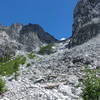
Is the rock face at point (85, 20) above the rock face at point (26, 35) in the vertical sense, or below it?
below

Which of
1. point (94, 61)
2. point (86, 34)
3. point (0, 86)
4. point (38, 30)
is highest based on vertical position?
point (38, 30)

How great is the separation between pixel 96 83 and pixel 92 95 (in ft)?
2.20

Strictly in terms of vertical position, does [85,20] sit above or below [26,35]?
below

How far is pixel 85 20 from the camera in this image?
3383 inches

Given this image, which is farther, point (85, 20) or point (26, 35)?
point (26, 35)

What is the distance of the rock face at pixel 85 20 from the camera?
219 ft

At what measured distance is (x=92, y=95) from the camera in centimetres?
1157

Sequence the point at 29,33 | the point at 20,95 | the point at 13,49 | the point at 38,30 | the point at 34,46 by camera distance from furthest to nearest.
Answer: the point at 38,30, the point at 29,33, the point at 34,46, the point at 13,49, the point at 20,95

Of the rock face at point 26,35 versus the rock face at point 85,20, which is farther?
the rock face at point 26,35

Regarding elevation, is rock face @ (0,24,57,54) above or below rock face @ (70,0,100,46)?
above

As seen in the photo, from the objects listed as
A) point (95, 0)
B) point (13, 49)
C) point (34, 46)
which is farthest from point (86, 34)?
point (34, 46)

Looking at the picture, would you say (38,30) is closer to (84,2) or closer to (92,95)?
(84,2)

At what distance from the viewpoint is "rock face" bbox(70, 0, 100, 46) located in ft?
219

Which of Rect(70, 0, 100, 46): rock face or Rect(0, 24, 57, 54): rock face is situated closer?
Rect(70, 0, 100, 46): rock face
